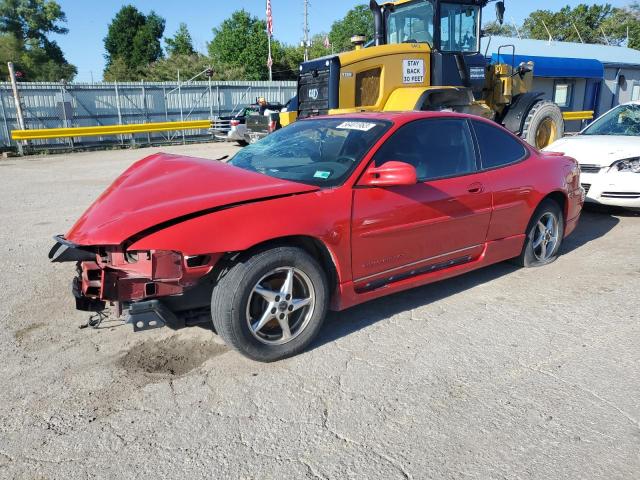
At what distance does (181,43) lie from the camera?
5872cm

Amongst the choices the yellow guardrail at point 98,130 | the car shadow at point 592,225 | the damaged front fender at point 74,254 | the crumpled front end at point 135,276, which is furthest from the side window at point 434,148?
the yellow guardrail at point 98,130

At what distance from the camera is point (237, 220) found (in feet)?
10.2

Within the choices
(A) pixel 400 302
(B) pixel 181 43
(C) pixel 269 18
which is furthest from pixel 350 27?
(A) pixel 400 302

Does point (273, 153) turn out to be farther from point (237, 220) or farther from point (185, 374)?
point (185, 374)

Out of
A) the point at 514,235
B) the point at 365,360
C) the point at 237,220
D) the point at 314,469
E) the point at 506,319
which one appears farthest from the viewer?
the point at 514,235

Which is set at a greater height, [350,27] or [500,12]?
[350,27]

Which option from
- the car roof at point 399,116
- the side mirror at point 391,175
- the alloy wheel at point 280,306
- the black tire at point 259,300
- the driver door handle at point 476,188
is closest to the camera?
the black tire at point 259,300

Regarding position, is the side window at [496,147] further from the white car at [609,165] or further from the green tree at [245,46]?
the green tree at [245,46]

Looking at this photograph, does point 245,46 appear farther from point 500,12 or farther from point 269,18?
point 500,12

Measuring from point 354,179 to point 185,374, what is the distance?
1707mm

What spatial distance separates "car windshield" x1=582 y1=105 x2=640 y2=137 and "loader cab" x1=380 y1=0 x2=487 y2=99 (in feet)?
8.46

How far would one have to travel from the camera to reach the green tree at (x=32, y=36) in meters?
50.8

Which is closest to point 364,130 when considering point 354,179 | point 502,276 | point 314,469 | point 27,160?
point 354,179

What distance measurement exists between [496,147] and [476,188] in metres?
0.62
